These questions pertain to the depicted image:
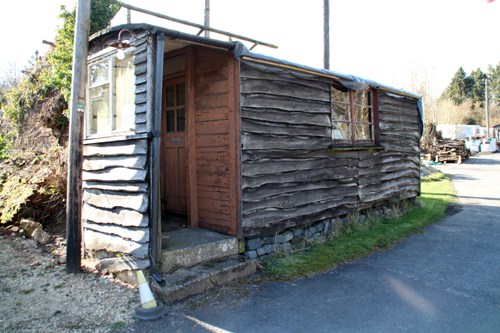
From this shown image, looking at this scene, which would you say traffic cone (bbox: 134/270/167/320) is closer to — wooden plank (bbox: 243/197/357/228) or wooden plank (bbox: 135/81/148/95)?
wooden plank (bbox: 243/197/357/228)

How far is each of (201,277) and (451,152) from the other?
27.6 m

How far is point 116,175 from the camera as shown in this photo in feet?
17.2

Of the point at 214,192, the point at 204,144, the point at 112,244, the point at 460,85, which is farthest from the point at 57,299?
the point at 460,85

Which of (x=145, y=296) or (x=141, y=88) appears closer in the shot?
(x=145, y=296)

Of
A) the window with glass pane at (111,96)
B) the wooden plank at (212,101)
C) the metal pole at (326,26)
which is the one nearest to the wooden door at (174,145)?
the wooden plank at (212,101)

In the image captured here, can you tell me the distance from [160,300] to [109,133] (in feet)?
8.40

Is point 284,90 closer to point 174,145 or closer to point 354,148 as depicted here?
point 174,145

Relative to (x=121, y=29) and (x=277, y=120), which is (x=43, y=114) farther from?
(x=277, y=120)

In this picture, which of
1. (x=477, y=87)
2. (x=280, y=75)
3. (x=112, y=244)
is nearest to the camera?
(x=112, y=244)

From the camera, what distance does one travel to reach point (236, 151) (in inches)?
217

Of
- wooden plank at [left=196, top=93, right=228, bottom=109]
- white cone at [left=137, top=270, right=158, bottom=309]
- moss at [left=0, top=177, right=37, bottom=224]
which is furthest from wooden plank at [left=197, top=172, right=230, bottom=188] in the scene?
moss at [left=0, top=177, right=37, bottom=224]

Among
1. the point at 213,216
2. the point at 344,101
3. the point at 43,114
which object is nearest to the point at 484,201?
the point at 344,101

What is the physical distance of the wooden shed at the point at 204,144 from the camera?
15.8 ft

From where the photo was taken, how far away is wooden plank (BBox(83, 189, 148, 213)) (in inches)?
188
